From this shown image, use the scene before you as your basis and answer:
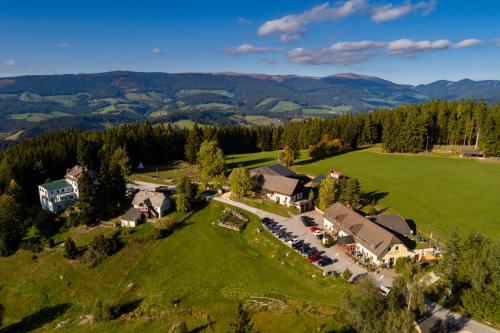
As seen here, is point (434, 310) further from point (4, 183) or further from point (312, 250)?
point (4, 183)

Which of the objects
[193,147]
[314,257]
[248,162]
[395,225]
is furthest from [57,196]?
[395,225]

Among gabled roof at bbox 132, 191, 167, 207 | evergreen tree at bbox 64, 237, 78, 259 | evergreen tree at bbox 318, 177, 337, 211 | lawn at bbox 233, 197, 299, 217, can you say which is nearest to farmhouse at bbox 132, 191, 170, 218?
gabled roof at bbox 132, 191, 167, 207

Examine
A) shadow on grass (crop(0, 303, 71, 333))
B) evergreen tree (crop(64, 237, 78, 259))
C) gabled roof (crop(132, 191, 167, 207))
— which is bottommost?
shadow on grass (crop(0, 303, 71, 333))

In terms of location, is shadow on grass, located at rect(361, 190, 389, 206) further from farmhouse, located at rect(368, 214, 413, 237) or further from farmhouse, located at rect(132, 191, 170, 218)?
farmhouse, located at rect(132, 191, 170, 218)

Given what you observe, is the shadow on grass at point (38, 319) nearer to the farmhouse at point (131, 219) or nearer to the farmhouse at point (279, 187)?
the farmhouse at point (131, 219)

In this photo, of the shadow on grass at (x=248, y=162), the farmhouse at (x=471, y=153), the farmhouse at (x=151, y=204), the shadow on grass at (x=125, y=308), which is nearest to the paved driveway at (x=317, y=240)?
the farmhouse at (x=151, y=204)

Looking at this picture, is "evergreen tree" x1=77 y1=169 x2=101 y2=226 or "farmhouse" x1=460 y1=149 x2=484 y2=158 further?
"farmhouse" x1=460 y1=149 x2=484 y2=158

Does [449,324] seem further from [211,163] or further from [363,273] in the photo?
[211,163]
